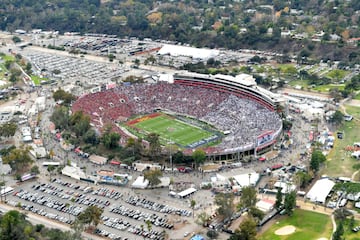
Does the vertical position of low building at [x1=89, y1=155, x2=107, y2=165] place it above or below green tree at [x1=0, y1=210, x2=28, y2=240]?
below

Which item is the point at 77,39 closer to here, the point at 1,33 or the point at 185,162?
the point at 1,33

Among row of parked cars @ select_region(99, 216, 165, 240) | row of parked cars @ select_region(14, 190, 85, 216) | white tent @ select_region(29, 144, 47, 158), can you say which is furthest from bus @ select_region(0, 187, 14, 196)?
row of parked cars @ select_region(99, 216, 165, 240)

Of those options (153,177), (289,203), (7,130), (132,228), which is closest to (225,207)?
(289,203)

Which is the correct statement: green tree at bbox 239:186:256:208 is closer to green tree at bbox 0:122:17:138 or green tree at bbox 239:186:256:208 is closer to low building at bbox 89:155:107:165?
low building at bbox 89:155:107:165

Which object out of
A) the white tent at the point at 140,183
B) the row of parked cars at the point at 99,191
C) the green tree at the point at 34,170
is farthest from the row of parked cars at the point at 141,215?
the green tree at the point at 34,170

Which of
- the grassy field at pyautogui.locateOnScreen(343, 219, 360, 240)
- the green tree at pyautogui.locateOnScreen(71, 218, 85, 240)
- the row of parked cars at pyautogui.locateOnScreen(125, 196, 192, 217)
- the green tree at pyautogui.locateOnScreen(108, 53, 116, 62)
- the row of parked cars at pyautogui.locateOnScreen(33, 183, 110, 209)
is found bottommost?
the row of parked cars at pyautogui.locateOnScreen(33, 183, 110, 209)

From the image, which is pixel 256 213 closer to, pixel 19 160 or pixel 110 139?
pixel 110 139

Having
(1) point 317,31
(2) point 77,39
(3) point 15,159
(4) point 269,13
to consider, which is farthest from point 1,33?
(3) point 15,159
